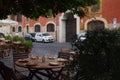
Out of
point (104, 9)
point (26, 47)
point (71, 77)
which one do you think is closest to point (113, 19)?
point (104, 9)

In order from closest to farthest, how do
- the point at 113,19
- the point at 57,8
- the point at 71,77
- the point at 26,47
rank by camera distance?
the point at 71,77
the point at 57,8
the point at 26,47
the point at 113,19

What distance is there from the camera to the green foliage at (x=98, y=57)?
12.5 ft

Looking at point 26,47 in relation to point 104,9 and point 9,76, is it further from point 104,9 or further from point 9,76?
point 104,9

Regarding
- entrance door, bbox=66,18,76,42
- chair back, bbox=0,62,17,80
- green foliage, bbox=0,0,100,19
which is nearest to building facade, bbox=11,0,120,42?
entrance door, bbox=66,18,76,42

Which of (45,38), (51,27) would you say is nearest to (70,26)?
(51,27)

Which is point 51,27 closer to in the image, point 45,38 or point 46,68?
point 45,38

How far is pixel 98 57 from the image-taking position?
153 inches

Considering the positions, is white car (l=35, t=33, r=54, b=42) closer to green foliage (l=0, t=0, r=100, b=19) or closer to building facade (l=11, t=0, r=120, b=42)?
building facade (l=11, t=0, r=120, b=42)

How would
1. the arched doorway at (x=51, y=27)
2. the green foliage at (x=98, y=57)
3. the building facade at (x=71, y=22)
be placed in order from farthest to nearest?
1. the arched doorway at (x=51, y=27)
2. the building facade at (x=71, y=22)
3. the green foliage at (x=98, y=57)

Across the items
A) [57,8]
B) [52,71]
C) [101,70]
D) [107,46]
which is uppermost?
[57,8]

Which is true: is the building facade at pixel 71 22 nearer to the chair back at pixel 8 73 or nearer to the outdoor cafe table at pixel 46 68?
the outdoor cafe table at pixel 46 68

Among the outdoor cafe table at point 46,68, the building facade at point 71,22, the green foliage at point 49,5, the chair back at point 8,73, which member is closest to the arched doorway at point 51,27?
the building facade at point 71,22

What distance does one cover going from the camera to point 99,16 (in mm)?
35594

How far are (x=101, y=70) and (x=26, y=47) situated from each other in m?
12.1
